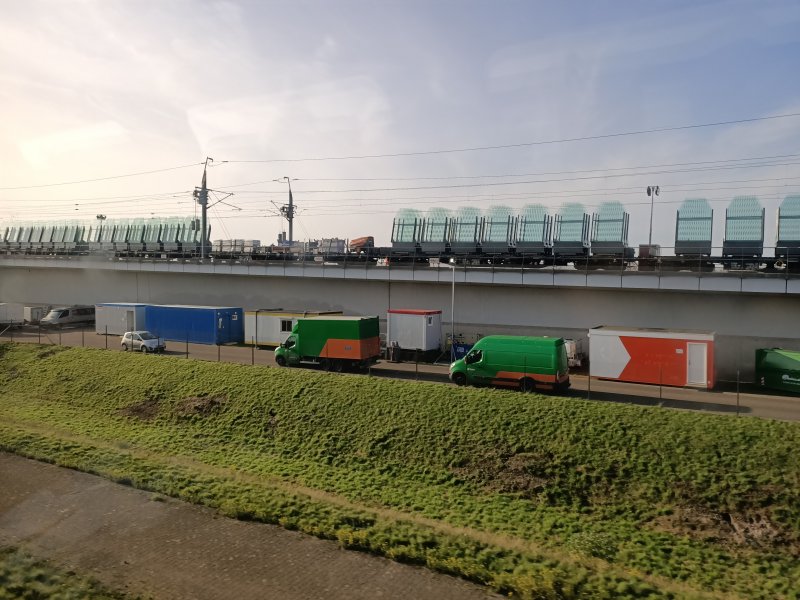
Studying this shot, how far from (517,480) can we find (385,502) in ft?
12.5

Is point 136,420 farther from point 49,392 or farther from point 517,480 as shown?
point 517,480

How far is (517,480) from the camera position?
49.0ft

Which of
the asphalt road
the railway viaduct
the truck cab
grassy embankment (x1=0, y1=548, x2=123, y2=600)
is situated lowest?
grassy embankment (x1=0, y1=548, x2=123, y2=600)

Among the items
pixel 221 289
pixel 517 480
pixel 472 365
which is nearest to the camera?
pixel 517 480

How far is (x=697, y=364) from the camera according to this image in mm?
20812

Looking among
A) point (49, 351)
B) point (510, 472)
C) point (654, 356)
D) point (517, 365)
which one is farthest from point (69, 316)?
point (654, 356)

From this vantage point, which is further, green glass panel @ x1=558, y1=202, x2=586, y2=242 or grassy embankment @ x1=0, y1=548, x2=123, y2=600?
green glass panel @ x1=558, y1=202, x2=586, y2=242

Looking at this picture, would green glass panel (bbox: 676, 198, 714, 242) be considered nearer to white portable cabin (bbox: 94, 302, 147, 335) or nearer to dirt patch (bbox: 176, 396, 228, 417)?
dirt patch (bbox: 176, 396, 228, 417)

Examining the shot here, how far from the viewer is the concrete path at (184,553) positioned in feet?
30.3

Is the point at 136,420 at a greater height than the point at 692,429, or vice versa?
the point at 692,429

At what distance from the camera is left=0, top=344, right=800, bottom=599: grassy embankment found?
431 inches

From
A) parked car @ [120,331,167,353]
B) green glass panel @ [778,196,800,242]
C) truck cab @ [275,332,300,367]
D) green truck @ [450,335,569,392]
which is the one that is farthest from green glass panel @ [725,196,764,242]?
parked car @ [120,331,167,353]

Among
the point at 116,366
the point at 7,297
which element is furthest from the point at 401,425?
the point at 7,297

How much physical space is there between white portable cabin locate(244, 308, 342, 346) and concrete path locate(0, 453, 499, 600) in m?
17.0
